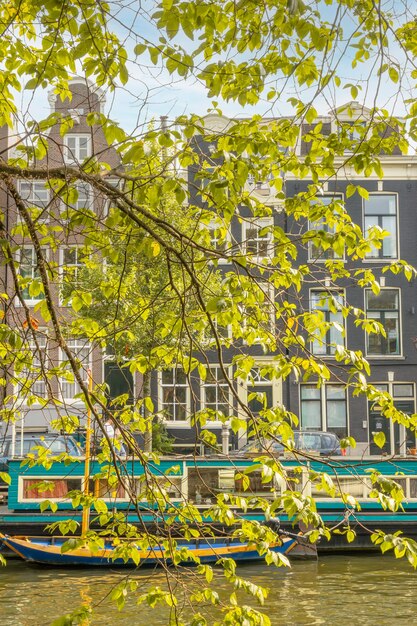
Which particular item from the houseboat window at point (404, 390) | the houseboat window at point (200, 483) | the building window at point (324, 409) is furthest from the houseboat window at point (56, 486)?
the houseboat window at point (404, 390)

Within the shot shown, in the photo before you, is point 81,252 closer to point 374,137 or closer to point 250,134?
point 250,134

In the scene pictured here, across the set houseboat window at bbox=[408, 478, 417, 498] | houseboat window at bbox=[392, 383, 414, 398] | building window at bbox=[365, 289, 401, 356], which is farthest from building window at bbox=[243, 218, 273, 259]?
building window at bbox=[365, 289, 401, 356]

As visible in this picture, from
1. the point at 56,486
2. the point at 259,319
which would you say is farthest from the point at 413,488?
the point at 259,319

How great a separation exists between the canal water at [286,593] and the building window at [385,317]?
1219 centimetres

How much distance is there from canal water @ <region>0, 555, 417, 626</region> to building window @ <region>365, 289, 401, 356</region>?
12.2 metres

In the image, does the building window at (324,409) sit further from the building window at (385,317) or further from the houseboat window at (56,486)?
the houseboat window at (56,486)

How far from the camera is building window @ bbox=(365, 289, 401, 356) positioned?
1094 inches

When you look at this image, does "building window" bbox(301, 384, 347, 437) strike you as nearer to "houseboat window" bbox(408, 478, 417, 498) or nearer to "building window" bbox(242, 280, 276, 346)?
"houseboat window" bbox(408, 478, 417, 498)

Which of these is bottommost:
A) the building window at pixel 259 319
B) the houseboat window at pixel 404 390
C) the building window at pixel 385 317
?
the building window at pixel 259 319

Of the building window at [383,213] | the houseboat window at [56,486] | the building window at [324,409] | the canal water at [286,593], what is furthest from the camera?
the building window at [383,213]

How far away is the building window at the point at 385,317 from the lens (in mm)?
27781

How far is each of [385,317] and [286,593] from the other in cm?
1595

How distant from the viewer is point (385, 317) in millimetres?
28047

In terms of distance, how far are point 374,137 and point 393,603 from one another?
9428 millimetres
